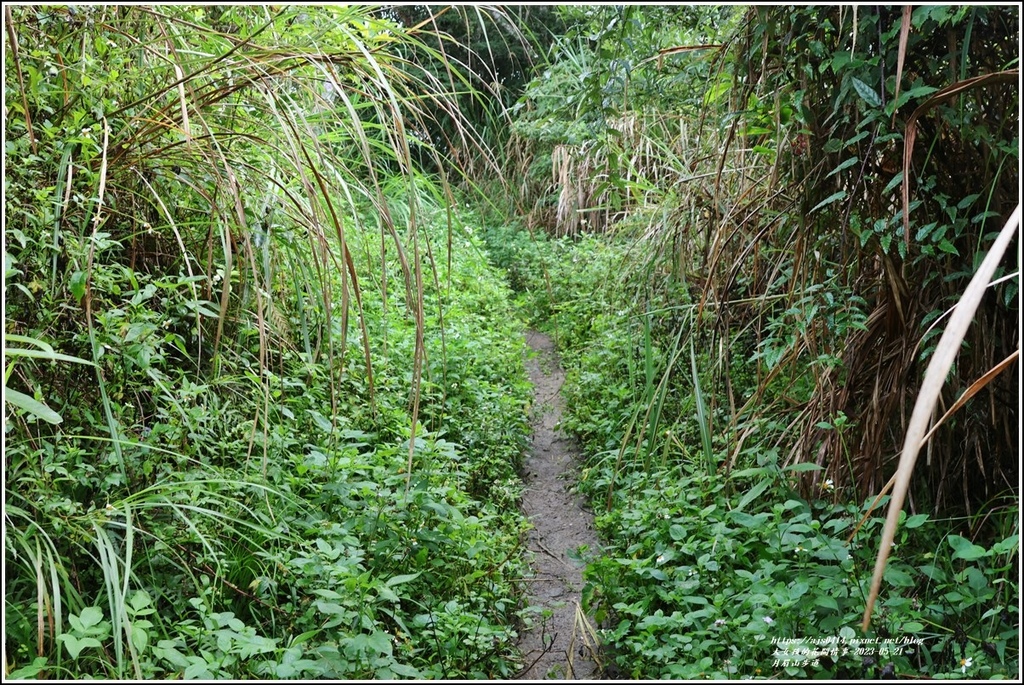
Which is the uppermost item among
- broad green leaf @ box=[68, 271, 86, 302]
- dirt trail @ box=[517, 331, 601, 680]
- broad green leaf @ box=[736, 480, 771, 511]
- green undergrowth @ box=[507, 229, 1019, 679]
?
broad green leaf @ box=[68, 271, 86, 302]

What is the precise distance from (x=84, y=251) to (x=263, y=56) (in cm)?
50

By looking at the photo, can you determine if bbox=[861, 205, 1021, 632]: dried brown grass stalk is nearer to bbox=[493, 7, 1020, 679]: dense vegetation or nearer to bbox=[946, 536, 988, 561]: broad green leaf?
bbox=[493, 7, 1020, 679]: dense vegetation

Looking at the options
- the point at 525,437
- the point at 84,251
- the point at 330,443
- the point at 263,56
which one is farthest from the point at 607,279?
the point at 84,251

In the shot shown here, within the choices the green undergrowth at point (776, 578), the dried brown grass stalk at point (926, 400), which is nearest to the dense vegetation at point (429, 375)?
the green undergrowth at point (776, 578)

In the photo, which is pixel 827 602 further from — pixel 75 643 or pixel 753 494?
pixel 75 643

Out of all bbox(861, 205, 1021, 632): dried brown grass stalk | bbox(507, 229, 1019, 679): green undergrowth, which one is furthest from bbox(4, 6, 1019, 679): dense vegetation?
bbox(861, 205, 1021, 632): dried brown grass stalk

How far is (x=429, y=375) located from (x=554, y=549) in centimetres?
66

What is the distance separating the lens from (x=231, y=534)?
1.49 meters

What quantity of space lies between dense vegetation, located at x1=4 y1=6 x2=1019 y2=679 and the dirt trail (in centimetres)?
5

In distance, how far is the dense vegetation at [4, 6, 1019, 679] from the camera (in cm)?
127

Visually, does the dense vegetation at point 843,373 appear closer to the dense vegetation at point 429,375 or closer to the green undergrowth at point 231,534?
the dense vegetation at point 429,375

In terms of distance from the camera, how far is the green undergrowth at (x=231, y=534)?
46.3 inches

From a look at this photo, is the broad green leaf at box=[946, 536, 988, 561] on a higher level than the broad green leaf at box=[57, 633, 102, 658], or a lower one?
lower

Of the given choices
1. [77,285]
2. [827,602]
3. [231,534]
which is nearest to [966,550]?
[827,602]
